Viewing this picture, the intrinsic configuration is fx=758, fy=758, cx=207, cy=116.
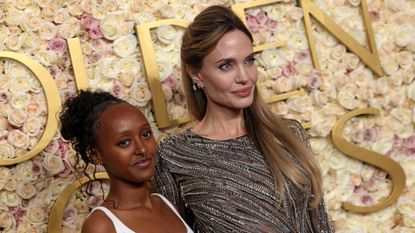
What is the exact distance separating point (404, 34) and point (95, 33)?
111cm

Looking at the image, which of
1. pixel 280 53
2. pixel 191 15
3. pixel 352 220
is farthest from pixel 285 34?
pixel 352 220

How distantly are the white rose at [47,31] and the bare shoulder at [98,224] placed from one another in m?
0.80

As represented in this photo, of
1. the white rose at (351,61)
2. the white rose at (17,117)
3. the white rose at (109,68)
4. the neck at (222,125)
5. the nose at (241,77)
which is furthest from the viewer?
the white rose at (351,61)

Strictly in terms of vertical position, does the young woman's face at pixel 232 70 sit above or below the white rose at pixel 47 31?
below

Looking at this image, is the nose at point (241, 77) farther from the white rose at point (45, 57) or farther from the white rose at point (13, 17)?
the white rose at point (13, 17)

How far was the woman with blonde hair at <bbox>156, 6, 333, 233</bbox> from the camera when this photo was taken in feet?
6.70

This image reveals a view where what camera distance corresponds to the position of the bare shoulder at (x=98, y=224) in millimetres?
1668

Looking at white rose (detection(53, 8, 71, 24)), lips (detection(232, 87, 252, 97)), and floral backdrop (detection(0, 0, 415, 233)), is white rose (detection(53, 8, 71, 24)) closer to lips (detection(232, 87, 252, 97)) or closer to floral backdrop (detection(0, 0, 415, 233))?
floral backdrop (detection(0, 0, 415, 233))

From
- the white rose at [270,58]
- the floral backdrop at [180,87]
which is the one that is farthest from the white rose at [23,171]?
the white rose at [270,58]

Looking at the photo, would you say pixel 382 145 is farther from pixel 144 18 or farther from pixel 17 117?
pixel 17 117

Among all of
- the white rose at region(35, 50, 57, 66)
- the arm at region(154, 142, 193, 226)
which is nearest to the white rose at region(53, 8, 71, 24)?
the white rose at region(35, 50, 57, 66)

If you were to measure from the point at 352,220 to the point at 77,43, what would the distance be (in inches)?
45.1

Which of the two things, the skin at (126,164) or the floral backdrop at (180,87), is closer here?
the skin at (126,164)

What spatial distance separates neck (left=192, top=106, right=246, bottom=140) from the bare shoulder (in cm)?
54
